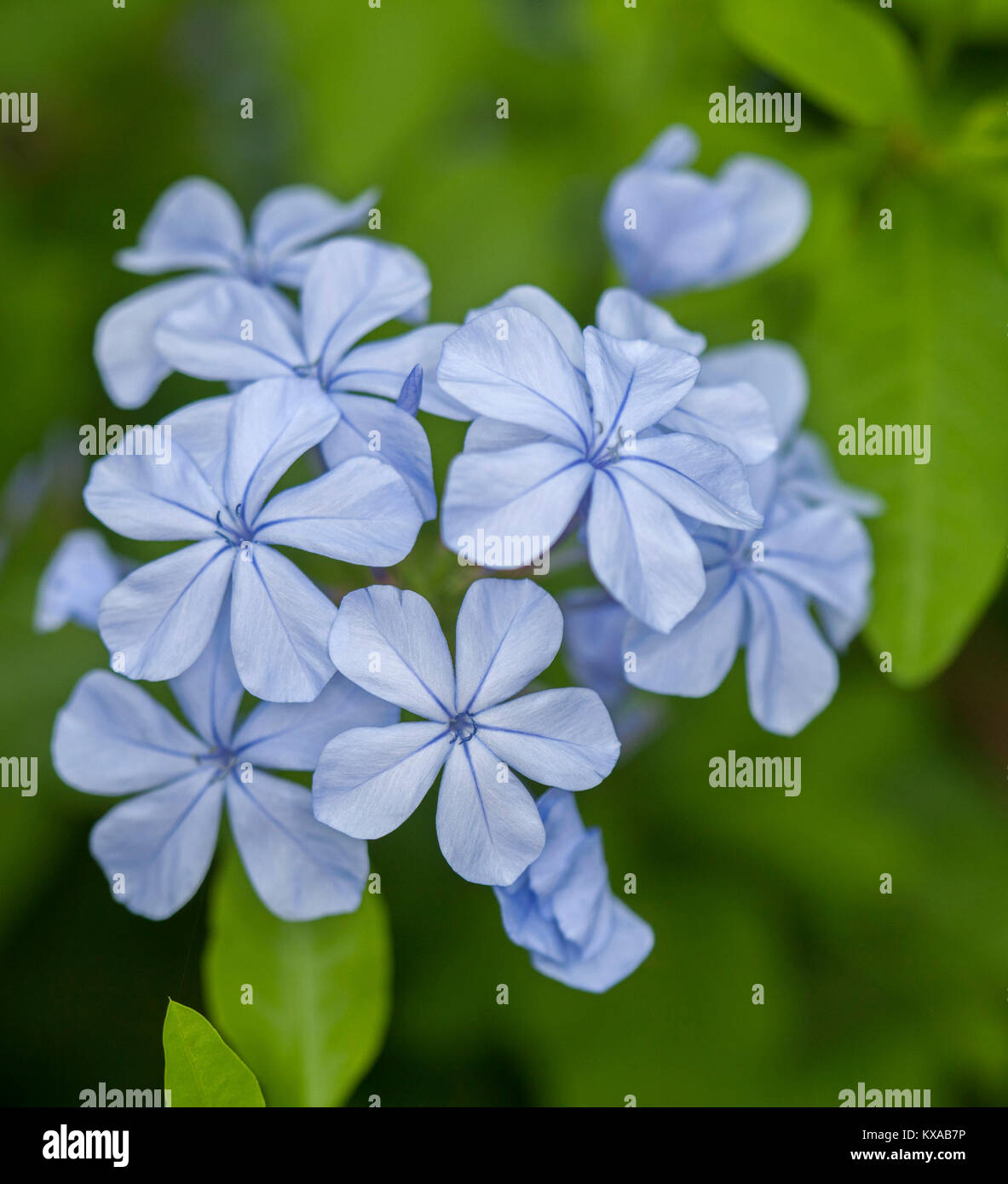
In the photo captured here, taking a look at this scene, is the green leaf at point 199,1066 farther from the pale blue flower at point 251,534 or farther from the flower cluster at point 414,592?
the pale blue flower at point 251,534

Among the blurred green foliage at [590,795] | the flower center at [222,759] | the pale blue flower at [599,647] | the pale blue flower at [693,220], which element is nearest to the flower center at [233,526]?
the flower center at [222,759]

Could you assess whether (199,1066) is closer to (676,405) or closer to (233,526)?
(233,526)

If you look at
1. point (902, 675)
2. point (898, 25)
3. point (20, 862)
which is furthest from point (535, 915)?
point (898, 25)

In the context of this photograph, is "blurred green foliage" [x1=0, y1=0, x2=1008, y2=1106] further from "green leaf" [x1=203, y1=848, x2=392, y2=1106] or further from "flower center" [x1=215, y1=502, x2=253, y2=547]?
"flower center" [x1=215, y1=502, x2=253, y2=547]

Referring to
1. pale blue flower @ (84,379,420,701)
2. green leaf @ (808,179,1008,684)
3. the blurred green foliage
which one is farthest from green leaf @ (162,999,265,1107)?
green leaf @ (808,179,1008,684)

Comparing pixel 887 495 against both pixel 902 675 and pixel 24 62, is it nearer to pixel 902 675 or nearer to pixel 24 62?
pixel 902 675
